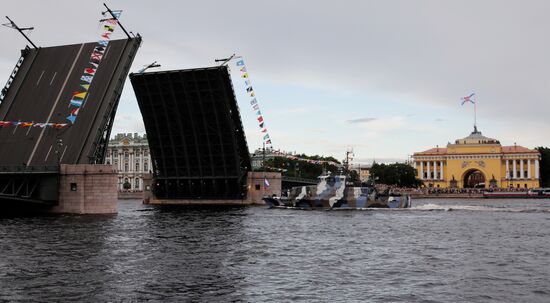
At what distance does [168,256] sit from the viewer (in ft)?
65.6

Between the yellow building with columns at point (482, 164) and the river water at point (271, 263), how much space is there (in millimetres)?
89429

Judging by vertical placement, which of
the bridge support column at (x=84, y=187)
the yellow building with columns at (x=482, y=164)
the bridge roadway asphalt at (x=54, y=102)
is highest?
the yellow building with columns at (x=482, y=164)

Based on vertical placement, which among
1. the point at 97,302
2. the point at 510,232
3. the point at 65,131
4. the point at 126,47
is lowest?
the point at 97,302

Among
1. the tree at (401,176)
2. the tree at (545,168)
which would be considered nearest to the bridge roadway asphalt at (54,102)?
the tree at (401,176)

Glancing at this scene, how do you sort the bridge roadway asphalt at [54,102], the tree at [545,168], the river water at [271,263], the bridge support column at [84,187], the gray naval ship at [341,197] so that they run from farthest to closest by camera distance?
the tree at [545,168] → the gray naval ship at [341,197] → the bridge roadway asphalt at [54,102] → the bridge support column at [84,187] → the river water at [271,263]

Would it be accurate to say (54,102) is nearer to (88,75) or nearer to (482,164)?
(88,75)

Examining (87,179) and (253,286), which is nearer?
(253,286)

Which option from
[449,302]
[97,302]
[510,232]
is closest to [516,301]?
[449,302]

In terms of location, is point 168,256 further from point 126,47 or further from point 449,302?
point 126,47

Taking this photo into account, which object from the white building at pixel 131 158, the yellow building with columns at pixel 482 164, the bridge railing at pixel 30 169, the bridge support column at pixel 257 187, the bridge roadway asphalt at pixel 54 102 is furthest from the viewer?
the yellow building with columns at pixel 482 164

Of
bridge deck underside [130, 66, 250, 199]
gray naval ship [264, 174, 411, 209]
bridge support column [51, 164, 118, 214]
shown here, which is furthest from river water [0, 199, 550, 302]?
bridge deck underside [130, 66, 250, 199]

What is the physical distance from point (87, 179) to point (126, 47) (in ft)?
28.1

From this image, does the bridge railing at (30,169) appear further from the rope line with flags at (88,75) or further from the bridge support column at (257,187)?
the bridge support column at (257,187)

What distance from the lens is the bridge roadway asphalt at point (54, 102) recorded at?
38.8m
